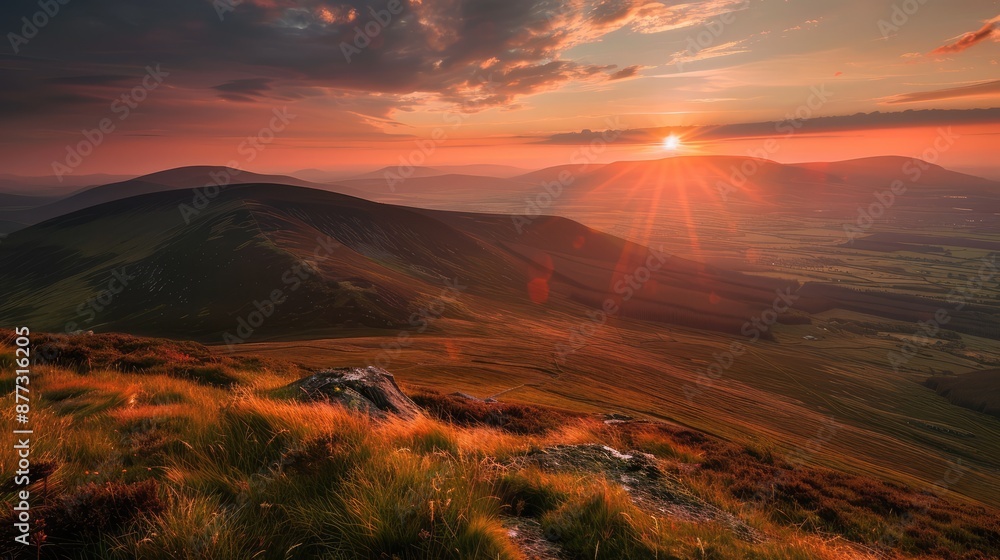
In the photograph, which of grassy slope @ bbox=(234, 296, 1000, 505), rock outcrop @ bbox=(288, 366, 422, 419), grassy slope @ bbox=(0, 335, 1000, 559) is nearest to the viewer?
grassy slope @ bbox=(0, 335, 1000, 559)

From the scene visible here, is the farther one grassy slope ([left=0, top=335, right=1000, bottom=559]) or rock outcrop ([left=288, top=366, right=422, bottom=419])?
rock outcrop ([left=288, top=366, right=422, bottom=419])

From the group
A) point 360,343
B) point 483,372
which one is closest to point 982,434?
point 483,372

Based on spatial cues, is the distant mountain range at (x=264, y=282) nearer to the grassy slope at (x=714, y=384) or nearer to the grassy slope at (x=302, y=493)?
the grassy slope at (x=714, y=384)

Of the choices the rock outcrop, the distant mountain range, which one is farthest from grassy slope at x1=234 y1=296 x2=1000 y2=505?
the rock outcrop

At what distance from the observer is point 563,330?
12781 centimetres

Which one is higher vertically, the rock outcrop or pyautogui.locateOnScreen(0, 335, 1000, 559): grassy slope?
pyautogui.locateOnScreen(0, 335, 1000, 559): grassy slope

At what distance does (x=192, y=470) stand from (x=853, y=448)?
100 meters

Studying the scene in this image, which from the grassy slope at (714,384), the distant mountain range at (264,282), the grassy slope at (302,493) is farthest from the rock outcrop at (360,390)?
the distant mountain range at (264,282)

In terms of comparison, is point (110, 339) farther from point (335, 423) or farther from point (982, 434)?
point (982, 434)

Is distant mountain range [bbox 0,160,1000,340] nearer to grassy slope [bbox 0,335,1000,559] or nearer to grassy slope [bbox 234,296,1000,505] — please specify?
grassy slope [bbox 234,296,1000,505]

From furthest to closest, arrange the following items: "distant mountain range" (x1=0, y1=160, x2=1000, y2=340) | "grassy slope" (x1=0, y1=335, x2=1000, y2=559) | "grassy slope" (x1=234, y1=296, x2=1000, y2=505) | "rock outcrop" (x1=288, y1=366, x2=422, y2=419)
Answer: "distant mountain range" (x1=0, y1=160, x2=1000, y2=340)
"grassy slope" (x1=234, y1=296, x2=1000, y2=505)
"rock outcrop" (x1=288, y1=366, x2=422, y2=419)
"grassy slope" (x1=0, y1=335, x2=1000, y2=559)

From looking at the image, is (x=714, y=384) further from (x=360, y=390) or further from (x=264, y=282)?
(x=264, y=282)

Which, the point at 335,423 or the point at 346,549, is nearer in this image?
the point at 346,549

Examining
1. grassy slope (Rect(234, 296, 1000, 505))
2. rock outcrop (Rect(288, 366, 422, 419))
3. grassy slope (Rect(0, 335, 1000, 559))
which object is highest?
grassy slope (Rect(0, 335, 1000, 559))
